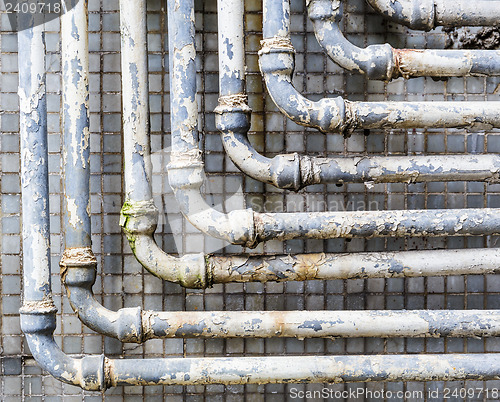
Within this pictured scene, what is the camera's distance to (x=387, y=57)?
4.49ft

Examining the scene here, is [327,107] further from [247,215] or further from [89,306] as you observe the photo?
[89,306]

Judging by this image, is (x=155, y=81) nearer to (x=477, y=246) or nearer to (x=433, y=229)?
(x=433, y=229)

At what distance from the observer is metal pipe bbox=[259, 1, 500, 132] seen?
1.36 m

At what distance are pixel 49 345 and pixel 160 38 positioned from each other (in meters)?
1.09

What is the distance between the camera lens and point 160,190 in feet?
5.30

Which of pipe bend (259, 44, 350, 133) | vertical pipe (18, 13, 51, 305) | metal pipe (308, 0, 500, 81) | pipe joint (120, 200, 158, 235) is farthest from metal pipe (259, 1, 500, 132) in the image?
vertical pipe (18, 13, 51, 305)

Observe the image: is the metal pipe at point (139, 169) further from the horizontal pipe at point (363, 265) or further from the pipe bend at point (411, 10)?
the pipe bend at point (411, 10)

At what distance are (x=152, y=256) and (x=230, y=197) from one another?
36cm

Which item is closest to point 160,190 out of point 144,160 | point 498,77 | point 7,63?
point 144,160

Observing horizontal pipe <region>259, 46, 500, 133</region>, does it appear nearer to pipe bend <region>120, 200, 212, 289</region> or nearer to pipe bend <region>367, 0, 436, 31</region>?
pipe bend <region>367, 0, 436, 31</region>

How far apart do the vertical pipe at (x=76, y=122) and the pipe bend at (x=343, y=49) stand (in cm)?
72

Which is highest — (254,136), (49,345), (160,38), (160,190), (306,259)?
(160,38)

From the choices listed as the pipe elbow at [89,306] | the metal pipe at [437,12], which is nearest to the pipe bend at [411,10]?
the metal pipe at [437,12]

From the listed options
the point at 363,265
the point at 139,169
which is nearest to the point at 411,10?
the point at 363,265
